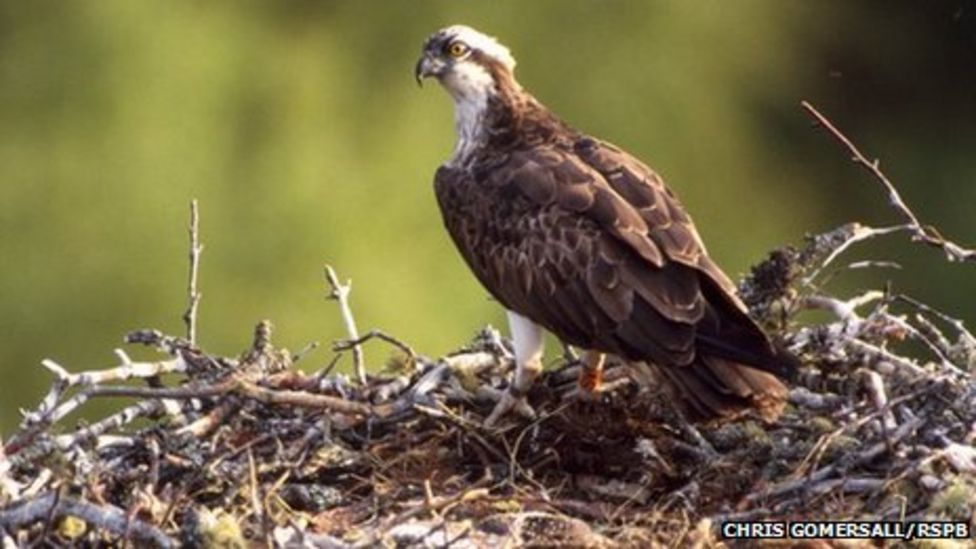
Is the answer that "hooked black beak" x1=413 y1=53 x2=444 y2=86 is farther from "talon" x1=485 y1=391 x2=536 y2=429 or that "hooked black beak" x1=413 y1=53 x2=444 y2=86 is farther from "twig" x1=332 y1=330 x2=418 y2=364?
"talon" x1=485 y1=391 x2=536 y2=429

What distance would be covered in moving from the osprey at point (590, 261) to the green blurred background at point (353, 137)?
4.04 m

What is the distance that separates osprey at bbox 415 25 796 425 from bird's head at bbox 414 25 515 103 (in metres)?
0.04

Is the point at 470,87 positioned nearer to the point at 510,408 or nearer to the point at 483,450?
the point at 510,408

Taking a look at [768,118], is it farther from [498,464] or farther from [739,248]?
[498,464]

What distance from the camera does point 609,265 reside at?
809cm

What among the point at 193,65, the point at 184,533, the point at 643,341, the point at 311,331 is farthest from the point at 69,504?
the point at 193,65

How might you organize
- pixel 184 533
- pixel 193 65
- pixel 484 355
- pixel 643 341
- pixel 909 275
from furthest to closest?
pixel 193 65
pixel 909 275
pixel 484 355
pixel 643 341
pixel 184 533

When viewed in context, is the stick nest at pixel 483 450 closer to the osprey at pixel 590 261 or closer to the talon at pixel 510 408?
the talon at pixel 510 408

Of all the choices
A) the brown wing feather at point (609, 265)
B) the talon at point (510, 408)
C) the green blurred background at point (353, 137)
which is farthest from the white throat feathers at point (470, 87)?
the green blurred background at point (353, 137)

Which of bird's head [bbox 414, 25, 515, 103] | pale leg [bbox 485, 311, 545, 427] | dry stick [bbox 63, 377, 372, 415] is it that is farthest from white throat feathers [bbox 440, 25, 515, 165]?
dry stick [bbox 63, 377, 372, 415]

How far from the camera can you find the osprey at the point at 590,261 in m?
7.79

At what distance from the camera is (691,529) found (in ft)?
23.7

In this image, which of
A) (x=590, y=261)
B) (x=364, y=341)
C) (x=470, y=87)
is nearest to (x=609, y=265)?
(x=590, y=261)

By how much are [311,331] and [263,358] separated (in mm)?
4979
